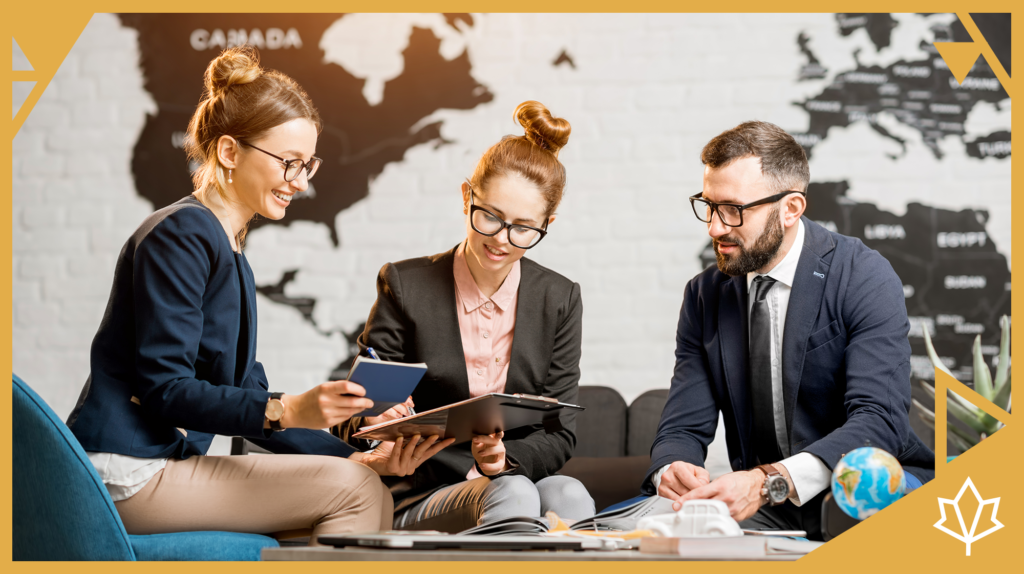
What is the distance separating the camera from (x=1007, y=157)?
3488mm

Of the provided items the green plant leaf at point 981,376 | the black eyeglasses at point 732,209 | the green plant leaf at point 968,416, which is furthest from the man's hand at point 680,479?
the green plant leaf at point 981,376

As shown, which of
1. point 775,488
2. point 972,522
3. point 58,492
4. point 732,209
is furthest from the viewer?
point 732,209

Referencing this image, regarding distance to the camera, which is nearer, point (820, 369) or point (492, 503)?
point (492, 503)

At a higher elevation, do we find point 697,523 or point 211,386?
point 211,386

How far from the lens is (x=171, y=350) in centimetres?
153

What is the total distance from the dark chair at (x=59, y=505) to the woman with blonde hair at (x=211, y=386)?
0.25ft

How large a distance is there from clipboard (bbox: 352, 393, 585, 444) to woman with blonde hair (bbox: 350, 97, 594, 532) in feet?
0.38

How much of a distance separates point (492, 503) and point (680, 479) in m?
0.44

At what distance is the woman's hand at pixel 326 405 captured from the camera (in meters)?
1.47

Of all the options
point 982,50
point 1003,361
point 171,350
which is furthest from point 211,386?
point 982,50

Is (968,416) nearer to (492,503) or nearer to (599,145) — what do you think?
(599,145)

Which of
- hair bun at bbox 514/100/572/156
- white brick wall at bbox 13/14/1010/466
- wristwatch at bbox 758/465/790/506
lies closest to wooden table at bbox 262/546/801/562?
wristwatch at bbox 758/465/790/506

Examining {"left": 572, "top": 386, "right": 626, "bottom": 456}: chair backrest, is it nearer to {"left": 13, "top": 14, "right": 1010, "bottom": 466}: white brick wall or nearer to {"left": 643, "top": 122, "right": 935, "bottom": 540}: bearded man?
{"left": 13, "top": 14, "right": 1010, "bottom": 466}: white brick wall

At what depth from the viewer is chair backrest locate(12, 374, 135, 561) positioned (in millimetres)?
1438
